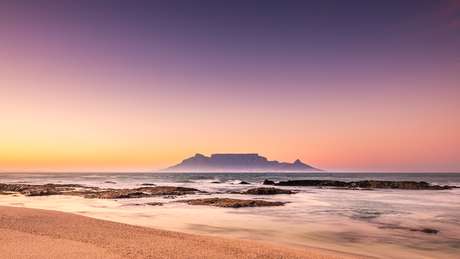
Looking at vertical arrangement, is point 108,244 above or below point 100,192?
above

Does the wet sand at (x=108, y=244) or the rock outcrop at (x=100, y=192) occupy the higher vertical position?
the wet sand at (x=108, y=244)

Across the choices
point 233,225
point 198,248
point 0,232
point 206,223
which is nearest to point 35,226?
point 0,232

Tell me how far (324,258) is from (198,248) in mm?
3442

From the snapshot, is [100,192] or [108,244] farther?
[100,192]

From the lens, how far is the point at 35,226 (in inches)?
343

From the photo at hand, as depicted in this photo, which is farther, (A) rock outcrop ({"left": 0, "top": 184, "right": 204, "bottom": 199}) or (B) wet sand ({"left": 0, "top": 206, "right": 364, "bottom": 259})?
(A) rock outcrop ({"left": 0, "top": 184, "right": 204, "bottom": 199})

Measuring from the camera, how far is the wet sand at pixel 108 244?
612 centimetres

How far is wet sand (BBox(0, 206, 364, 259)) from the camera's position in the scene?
20.1 feet

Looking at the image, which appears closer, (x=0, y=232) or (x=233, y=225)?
(x=0, y=232)

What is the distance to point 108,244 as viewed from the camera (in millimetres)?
6973

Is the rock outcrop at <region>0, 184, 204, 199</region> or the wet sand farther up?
the wet sand

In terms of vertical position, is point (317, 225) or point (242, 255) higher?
point (242, 255)

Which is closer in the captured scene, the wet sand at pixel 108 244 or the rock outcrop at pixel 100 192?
the wet sand at pixel 108 244

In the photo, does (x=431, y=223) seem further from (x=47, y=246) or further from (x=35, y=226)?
(x=35, y=226)
